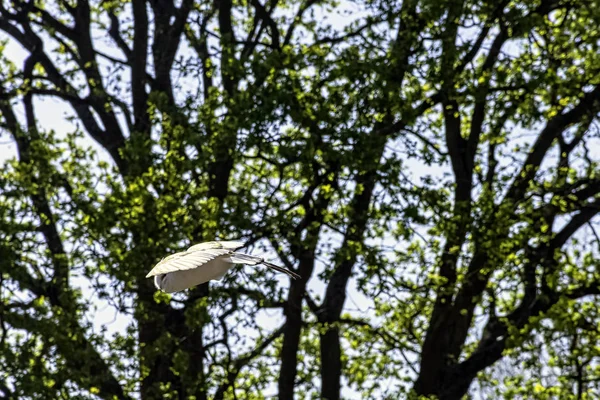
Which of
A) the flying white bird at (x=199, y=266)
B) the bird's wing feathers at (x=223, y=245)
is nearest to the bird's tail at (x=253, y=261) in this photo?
the flying white bird at (x=199, y=266)

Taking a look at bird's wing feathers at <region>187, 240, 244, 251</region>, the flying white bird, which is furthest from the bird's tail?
bird's wing feathers at <region>187, 240, 244, 251</region>

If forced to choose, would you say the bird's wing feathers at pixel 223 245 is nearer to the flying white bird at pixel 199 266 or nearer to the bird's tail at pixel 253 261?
the flying white bird at pixel 199 266

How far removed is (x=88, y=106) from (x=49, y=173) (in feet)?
7.31

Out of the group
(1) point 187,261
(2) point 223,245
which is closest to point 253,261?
(1) point 187,261

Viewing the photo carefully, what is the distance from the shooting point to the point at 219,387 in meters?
13.1

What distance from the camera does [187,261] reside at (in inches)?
285

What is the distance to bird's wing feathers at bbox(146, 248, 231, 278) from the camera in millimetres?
7070

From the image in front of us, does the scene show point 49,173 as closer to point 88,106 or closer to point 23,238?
point 23,238

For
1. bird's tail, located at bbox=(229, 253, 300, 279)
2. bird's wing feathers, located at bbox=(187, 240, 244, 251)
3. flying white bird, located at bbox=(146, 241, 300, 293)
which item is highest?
bird's wing feathers, located at bbox=(187, 240, 244, 251)

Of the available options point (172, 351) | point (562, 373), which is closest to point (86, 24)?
point (172, 351)

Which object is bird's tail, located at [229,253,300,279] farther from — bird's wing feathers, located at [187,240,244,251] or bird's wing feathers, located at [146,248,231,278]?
bird's wing feathers, located at [187,240,244,251]

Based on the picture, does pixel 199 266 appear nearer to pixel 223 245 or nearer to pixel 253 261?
pixel 253 261

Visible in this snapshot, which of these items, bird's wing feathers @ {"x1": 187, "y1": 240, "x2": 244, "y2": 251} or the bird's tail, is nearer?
the bird's tail

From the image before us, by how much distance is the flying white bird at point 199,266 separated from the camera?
7.26 metres
